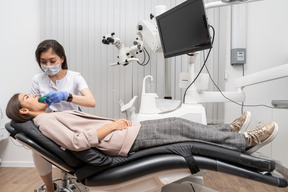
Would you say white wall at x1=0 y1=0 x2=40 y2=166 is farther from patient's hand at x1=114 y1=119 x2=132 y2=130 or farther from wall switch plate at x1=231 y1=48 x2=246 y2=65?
wall switch plate at x1=231 y1=48 x2=246 y2=65

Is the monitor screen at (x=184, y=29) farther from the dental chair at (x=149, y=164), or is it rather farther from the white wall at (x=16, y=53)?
the white wall at (x=16, y=53)

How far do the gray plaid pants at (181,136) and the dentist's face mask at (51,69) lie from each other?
0.81 meters

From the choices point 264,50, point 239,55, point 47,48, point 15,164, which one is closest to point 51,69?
point 47,48

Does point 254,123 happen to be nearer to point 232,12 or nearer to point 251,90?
point 251,90

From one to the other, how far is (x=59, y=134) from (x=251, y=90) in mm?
2142

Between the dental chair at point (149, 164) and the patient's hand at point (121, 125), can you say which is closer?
the dental chair at point (149, 164)

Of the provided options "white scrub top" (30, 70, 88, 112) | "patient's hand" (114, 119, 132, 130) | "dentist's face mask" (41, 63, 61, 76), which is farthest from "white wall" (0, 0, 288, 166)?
"patient's hand" (114, 119, 132, 130)

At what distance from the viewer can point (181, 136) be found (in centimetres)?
110

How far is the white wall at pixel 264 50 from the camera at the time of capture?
237 cm

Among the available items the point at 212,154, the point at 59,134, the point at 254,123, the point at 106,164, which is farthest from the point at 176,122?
the point at 254,123

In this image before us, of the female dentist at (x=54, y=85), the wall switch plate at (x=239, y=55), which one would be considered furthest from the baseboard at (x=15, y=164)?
the wall switch plate at (x=239, y=55)

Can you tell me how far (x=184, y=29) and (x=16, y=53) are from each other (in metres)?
1.91

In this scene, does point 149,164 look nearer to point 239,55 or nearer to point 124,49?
point 124,49

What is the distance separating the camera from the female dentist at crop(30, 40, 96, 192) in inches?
59.4
